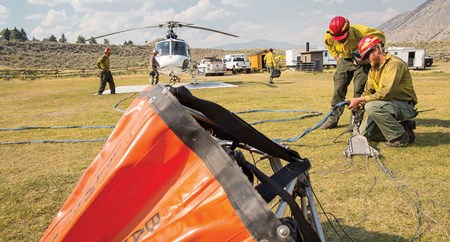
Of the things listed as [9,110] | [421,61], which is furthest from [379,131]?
[421,61]

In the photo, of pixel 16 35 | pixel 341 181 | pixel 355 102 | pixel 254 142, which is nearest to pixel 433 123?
pixel 355 102

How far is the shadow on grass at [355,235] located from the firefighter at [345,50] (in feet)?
11.8

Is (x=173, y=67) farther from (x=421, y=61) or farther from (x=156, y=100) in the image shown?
(x=421, y=61)

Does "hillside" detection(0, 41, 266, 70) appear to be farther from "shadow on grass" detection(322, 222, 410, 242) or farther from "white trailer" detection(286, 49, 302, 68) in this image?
"shadow on grass" detection(322, 222, 410, 242)

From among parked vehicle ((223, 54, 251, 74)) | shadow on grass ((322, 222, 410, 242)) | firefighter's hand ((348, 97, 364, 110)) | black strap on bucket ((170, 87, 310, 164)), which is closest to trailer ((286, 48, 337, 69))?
parked vehicle ((223, 54, 251, 74))

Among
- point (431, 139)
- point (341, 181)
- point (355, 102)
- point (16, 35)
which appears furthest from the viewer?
point (16, 35)

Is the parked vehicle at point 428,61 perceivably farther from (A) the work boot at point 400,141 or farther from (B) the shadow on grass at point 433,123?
(A) the work boot at point 400,141

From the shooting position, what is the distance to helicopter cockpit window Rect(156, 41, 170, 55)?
50.9 ft

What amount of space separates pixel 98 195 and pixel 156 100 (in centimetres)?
48

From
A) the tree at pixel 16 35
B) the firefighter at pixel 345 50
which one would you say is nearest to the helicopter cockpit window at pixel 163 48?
the firefighter at pixel 345 50

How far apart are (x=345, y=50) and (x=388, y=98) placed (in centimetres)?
163

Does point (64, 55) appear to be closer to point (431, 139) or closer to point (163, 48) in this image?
point (163, 48)

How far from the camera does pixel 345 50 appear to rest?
6039mm

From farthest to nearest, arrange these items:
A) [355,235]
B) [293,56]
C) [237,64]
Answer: [293,56] < [237,64] < [355,235]
